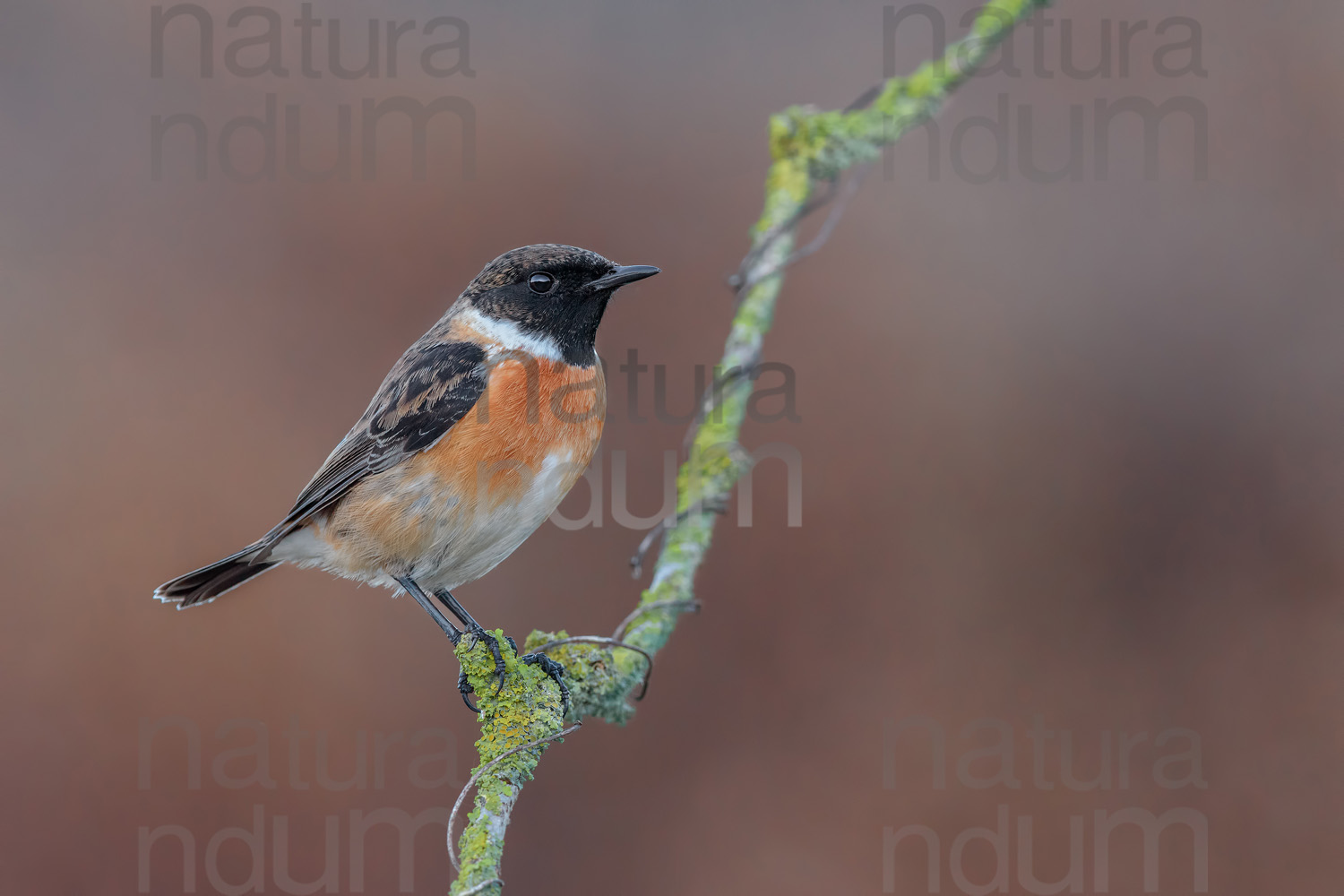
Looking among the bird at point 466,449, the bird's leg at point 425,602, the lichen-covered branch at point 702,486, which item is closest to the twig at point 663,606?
the lichen-covered branch at point 702,486

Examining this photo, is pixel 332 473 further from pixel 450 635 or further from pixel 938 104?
pixel 938 104

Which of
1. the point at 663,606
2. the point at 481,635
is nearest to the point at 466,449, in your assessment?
the point at 481,635

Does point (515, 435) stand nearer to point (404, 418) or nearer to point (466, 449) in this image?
point (466, 449)

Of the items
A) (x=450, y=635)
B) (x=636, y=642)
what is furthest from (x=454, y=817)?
(x=450, y=635)

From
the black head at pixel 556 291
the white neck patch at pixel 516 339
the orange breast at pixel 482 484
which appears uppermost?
the black head at pixel 556 291

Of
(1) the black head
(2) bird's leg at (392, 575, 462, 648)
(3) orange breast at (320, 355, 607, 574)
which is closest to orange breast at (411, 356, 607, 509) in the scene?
(3) orange breast at (320, 355, 607, 574)

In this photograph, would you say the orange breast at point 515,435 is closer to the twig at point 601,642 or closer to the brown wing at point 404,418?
the brown wing at point 404,418

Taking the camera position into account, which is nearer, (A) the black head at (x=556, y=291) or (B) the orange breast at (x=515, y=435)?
(B) the orange breast at (x=515, y=435)
